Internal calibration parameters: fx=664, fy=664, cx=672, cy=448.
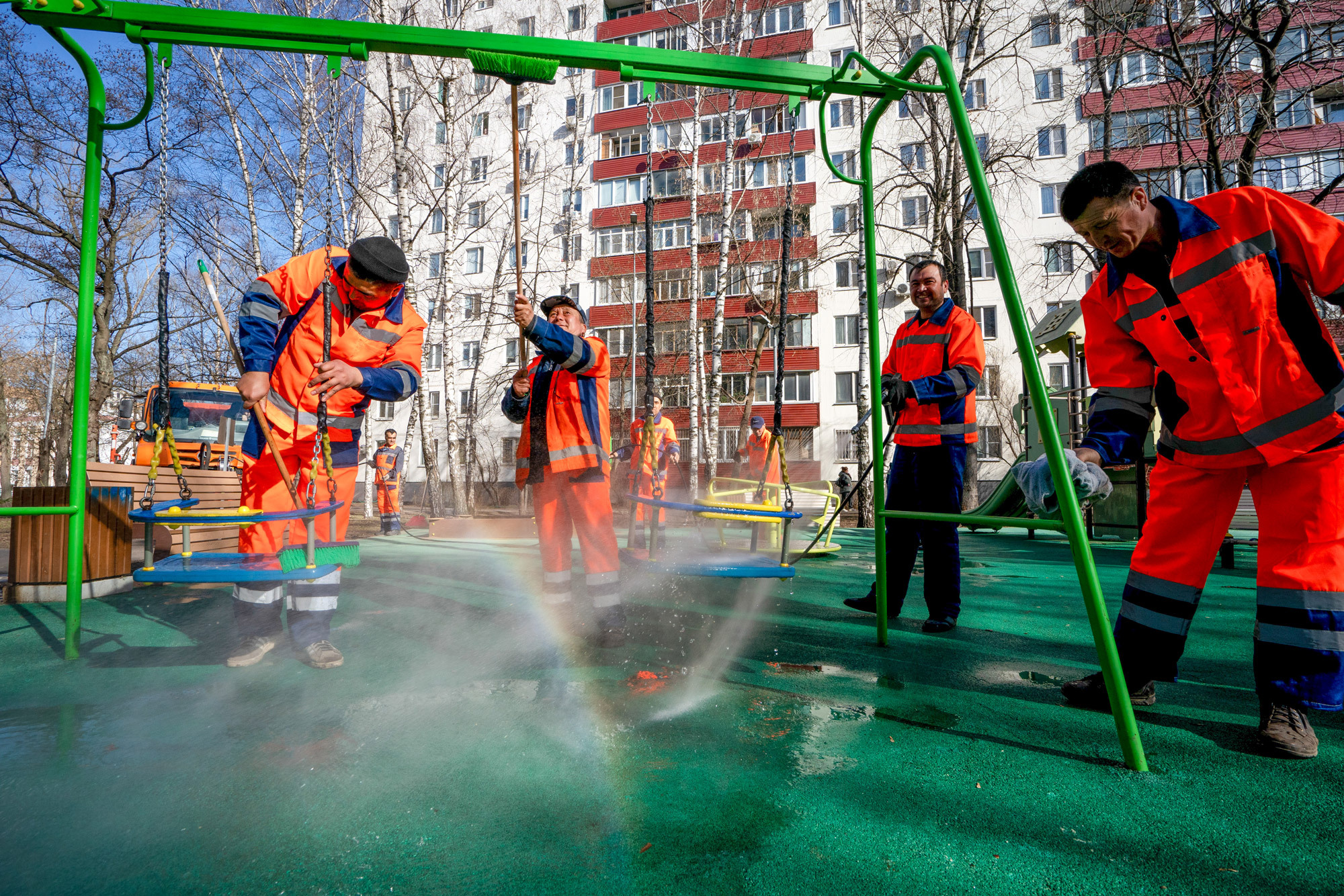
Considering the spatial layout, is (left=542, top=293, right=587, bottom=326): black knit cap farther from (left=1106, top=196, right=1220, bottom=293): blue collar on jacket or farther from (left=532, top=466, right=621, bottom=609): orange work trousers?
(left=1106, top=196, right=1220, bottom=293): blue collar on jacket

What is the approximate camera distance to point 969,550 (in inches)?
327

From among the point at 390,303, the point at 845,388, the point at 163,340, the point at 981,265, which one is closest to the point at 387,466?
the point at 163,340

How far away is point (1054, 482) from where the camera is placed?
215 cm

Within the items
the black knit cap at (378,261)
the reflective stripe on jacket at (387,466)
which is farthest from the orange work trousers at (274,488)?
the reflective stripe on jacket at (387,466)

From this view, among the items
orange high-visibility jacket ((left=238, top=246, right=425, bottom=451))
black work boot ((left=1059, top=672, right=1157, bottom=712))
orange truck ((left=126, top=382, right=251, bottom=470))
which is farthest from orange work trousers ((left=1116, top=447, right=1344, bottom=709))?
orange truck ((left=126, top=382, right=251, bottom=470))

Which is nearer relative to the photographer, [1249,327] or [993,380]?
[1249,327]

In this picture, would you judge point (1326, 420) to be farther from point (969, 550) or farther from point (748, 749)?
point (969, 550)

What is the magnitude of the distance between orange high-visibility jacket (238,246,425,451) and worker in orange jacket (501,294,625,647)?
686 millimetres

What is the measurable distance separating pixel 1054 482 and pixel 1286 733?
3.34 feet

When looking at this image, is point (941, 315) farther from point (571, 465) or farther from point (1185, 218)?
point (571, 465)

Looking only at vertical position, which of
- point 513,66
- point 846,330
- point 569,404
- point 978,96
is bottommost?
point 569,404

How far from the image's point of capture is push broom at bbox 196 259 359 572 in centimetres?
288

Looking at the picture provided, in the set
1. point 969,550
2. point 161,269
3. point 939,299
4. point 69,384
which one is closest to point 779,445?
point 939,299

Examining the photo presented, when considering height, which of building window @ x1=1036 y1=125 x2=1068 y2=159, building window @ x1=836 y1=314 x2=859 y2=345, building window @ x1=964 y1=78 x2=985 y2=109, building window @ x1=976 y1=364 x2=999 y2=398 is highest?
building window @ x1=964 y1=78 x2=985 y2=109
